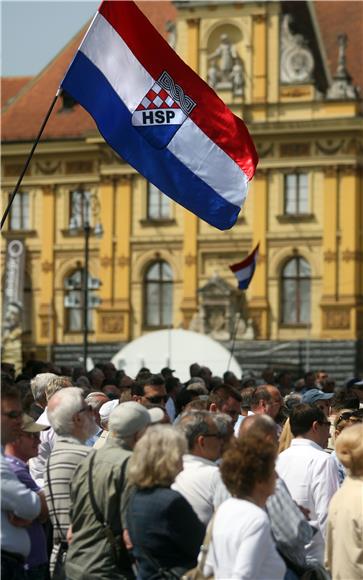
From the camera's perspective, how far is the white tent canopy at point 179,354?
31.5m

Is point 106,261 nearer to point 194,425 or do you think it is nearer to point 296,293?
point 296,293

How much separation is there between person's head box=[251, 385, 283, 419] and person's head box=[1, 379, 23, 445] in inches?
182

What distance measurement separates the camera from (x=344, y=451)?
853 cm

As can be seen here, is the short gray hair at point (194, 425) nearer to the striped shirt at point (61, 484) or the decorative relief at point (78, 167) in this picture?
the striped shirt at point (61, 484)

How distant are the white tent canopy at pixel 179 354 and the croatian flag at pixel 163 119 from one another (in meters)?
17.1

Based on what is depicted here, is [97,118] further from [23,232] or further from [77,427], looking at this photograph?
[23,232]

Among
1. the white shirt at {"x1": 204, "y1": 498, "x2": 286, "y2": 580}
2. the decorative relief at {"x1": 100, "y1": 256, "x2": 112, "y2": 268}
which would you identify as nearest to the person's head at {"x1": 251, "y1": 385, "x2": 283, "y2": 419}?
the white shirt at {"x1": 204, "y1": 498, "x2": 286, "y2": 580}

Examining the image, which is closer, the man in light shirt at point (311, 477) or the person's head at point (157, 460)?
the person's head at point (157, 460)

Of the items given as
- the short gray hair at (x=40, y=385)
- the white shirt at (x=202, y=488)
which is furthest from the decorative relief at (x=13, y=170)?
the white shirt at (x=202, y=488)

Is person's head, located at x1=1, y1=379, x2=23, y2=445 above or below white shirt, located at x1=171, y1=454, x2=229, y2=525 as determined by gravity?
above

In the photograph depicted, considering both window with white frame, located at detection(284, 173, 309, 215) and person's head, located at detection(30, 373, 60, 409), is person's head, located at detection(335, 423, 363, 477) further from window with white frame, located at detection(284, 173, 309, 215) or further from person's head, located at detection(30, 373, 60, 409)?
window with white frame, located at detection(284, 173, 309, 215)

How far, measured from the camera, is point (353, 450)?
8500mm

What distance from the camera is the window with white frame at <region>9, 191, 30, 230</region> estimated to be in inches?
2223

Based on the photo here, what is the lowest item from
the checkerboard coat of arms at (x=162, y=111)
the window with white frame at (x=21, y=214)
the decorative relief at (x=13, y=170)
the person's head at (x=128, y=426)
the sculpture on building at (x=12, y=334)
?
the sculpture on building at (x=12, y=334)
